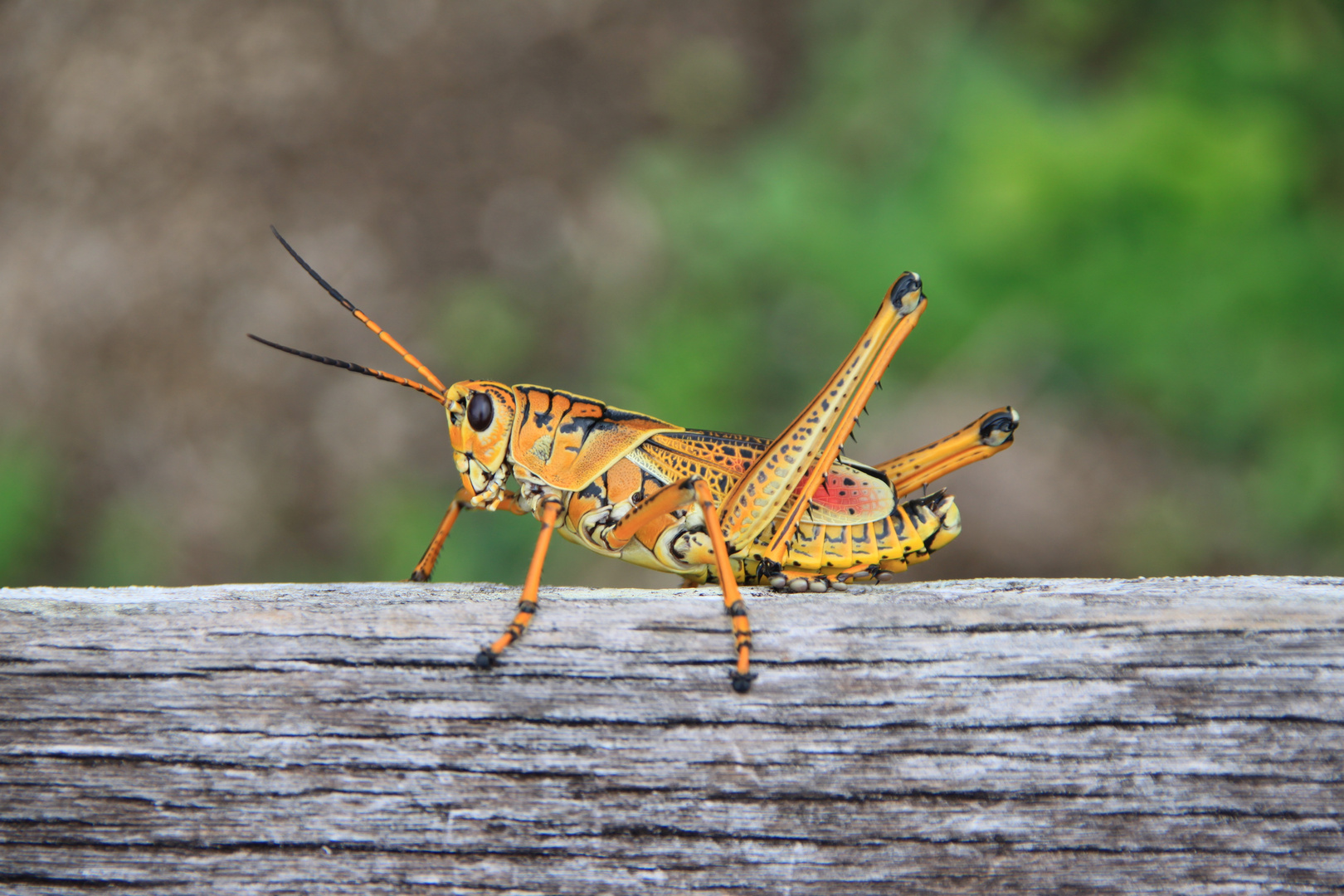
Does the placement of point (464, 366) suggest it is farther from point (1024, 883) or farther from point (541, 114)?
point (1024, 883)

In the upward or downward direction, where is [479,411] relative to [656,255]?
downward

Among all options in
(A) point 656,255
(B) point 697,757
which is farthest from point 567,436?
(A) point 656,255

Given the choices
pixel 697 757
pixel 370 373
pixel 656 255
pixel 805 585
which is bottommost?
pixel 697 757

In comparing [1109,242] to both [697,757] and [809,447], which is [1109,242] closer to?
[809,447]

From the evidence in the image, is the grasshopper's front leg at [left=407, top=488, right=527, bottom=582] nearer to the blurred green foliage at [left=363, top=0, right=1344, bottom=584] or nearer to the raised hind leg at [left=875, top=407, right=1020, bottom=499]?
the raised hind leg at [left=875, top=407, right=1020, bottom=499]

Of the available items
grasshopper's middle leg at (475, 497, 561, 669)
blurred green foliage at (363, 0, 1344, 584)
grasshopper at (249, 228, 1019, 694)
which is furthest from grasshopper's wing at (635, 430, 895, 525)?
blurred green foliage at (363, 0, 1344, 584)

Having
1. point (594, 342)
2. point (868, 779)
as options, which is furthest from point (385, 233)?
point (868, 779)

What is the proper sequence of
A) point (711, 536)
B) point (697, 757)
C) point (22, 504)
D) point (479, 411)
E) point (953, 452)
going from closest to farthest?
point (697, 757)
point (711, 536)
point (479, 411)
point (953, 452)
point (22, 504)
